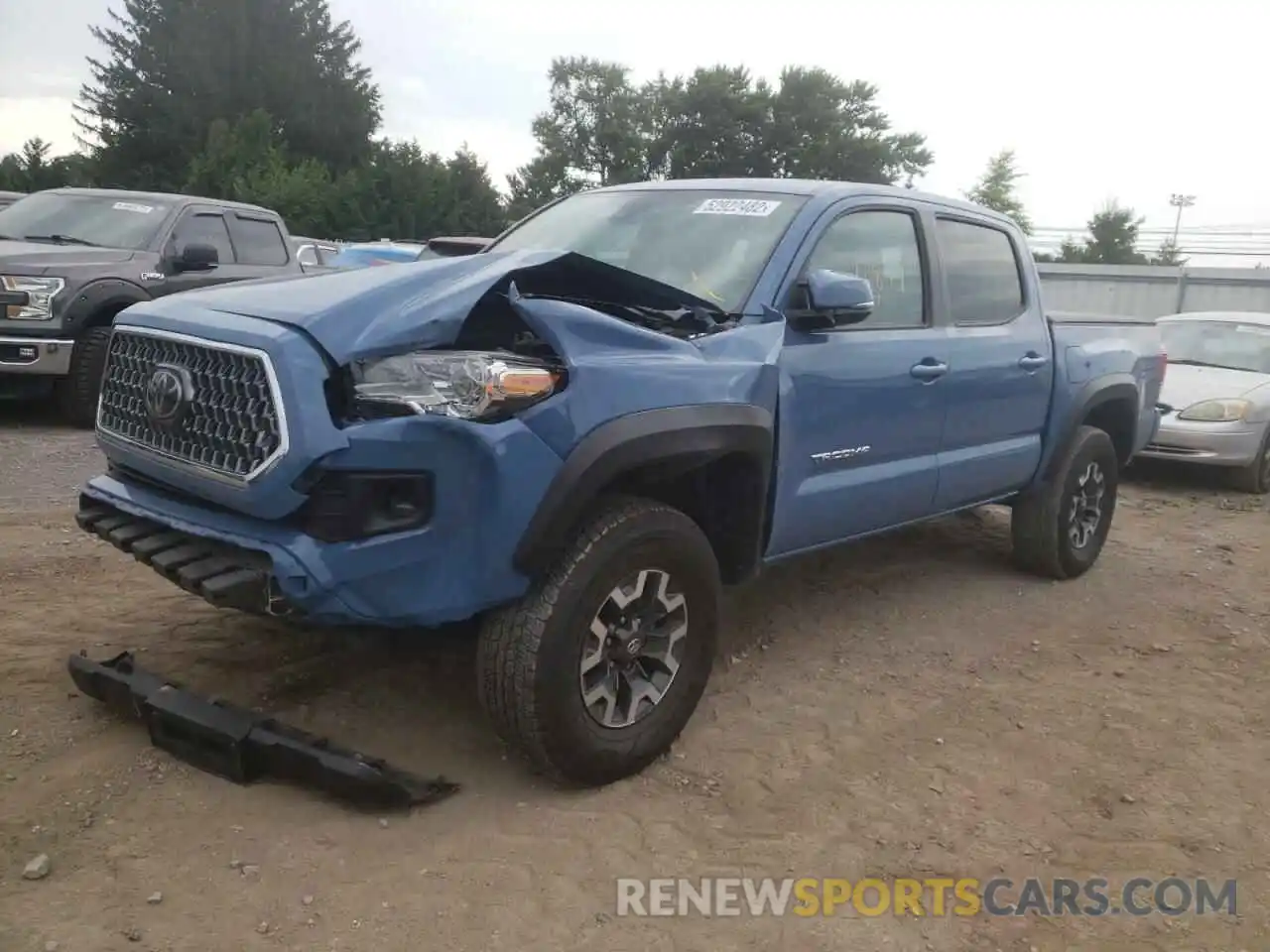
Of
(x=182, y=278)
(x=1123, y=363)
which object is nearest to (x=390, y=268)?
(x=1123, y=363)

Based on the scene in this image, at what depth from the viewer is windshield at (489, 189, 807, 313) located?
3885 millimetres

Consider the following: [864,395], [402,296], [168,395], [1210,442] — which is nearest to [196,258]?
[168,395]

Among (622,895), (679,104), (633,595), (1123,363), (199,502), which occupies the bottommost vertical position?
(622,895)

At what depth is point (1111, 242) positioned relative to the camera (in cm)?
5019

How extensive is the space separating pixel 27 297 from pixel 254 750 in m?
5.94

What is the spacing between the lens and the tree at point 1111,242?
1957 inches

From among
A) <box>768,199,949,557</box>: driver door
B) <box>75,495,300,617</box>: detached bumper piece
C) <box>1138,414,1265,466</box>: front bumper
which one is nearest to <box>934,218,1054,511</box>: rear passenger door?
<box>768,199,949,557</box>: driver door

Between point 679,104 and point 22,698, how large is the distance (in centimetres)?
4949

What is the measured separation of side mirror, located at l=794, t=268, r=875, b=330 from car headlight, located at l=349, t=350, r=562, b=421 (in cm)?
121

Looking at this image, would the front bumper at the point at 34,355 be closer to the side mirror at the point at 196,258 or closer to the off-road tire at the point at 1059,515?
the side mirror at the point at 196,258

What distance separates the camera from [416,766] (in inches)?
132

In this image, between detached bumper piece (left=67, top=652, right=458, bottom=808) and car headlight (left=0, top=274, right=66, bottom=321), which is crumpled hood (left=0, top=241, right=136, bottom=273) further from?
detached bumper piece (left=67, top=652, right=458, bottom=808)

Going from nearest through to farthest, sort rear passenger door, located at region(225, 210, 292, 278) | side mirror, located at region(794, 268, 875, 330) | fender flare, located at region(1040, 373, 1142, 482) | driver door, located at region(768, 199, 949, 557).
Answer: side mirror, located at region(794, 268, 875, 330)
driver door, located at region(768, 199, 949, 557)
fender flare, located at region(1040, 373, 1142, 482)
rear passenger door, located at region(225, 210, 292, 278)

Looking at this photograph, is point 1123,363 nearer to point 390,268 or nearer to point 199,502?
point 390,268
